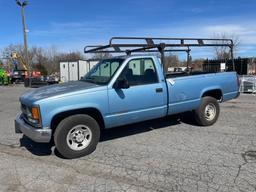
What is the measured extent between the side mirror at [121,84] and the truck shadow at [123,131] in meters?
1.47

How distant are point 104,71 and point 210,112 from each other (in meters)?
3.02

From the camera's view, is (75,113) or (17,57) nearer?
(75,113)

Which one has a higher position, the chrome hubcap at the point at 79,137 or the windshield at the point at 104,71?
the windshield at the point at 104,71

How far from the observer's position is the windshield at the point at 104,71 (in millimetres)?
5018

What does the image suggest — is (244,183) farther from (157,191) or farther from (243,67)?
(243,67)

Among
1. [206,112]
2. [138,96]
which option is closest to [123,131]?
[138,96]

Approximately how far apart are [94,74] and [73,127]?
1633 mm

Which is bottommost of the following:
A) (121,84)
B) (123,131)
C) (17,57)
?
(123,131)

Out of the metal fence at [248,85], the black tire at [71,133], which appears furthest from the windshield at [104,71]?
the metal fence at [248,85]

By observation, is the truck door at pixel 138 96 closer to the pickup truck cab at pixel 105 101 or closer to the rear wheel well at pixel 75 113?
the pickup truck cab at pixel 105 101

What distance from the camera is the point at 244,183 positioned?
344 cm

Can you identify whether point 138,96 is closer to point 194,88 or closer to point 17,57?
point 194,88

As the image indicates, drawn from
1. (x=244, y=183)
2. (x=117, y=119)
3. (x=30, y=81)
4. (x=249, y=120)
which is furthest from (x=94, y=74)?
(x=30, y=81)

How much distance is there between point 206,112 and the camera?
21.0 feet
